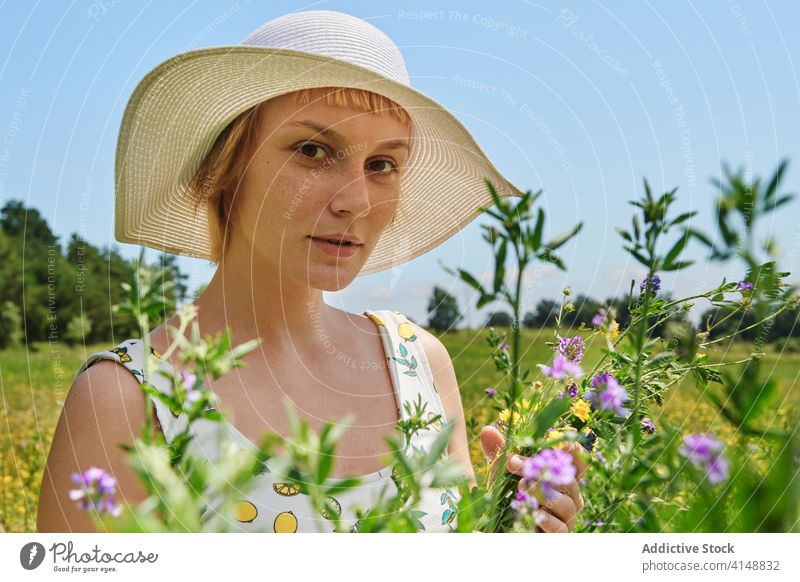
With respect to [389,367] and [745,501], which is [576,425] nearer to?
[745,501]

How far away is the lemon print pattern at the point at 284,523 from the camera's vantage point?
2.90 feet

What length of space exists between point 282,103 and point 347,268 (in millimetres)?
217

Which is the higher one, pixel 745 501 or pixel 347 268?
pixel 347 268

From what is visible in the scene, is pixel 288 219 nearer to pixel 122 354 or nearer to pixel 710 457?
pixel 122 354

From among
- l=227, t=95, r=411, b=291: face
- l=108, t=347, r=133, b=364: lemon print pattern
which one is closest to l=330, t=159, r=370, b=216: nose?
l=227, t=95, r=411, b=291: face

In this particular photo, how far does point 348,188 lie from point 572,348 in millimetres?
306

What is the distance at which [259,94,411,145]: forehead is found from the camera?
0.78 metres

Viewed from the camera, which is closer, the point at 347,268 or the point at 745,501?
the point at 745,501

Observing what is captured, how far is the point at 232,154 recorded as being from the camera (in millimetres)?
921

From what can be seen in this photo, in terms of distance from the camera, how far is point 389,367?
1117 millimetres

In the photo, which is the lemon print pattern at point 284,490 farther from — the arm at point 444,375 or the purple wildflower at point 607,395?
the purple wildflower at point 607,395
